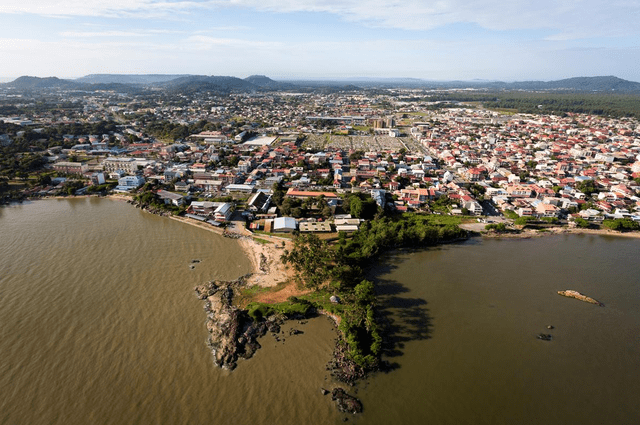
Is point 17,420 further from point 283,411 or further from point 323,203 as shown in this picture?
point 323,203

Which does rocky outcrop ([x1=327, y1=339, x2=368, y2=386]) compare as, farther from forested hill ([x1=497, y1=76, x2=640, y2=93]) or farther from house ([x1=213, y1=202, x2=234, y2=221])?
forested hill ([x1=497, y1=76, x2=640, y2=93])

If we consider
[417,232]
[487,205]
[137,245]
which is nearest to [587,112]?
[487,205]

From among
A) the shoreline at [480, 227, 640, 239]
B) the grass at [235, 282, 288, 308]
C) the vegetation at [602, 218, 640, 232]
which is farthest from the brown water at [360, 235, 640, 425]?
the grass at [235, 282, 288, 308]

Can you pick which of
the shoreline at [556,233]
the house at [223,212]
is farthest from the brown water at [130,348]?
the shoreline at [556,233]

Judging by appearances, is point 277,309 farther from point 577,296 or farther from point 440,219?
point 440,219

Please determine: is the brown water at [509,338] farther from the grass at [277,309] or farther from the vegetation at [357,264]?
the grass at [277,309]

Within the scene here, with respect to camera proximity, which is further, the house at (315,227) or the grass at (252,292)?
the house at (315,227)

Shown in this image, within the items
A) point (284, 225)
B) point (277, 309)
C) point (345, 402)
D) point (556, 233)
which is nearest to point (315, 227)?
point (284, 225)
